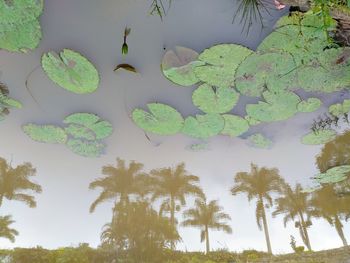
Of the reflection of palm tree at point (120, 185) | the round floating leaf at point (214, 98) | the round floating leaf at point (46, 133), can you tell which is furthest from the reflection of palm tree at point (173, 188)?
the round floating leaf at point (214, 98)

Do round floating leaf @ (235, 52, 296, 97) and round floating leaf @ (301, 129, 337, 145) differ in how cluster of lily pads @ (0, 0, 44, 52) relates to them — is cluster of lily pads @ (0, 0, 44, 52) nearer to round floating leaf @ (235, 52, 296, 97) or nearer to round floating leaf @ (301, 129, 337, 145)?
round floating leaf @ (235, 52, 296, 97)

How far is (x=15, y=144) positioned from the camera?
8.60 m

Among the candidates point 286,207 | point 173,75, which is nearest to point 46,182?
point 173,75

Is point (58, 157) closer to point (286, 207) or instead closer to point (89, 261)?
point (89, 261)

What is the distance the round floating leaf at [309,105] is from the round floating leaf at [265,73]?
0.83 metres

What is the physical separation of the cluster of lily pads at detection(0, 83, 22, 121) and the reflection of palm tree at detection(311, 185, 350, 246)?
1317cm

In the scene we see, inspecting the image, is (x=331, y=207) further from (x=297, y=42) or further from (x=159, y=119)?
(x=297, y=42)

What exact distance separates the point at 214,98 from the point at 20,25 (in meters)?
3.76

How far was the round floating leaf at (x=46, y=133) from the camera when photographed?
7.23m

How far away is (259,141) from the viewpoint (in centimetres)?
770

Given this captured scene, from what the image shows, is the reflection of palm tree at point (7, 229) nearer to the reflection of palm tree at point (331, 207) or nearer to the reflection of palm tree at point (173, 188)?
the reflection of palm tree at point (173, 188)

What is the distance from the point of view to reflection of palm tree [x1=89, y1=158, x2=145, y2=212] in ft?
50.5

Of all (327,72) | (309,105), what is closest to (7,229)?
(309,105)

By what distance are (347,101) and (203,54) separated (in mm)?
3922
